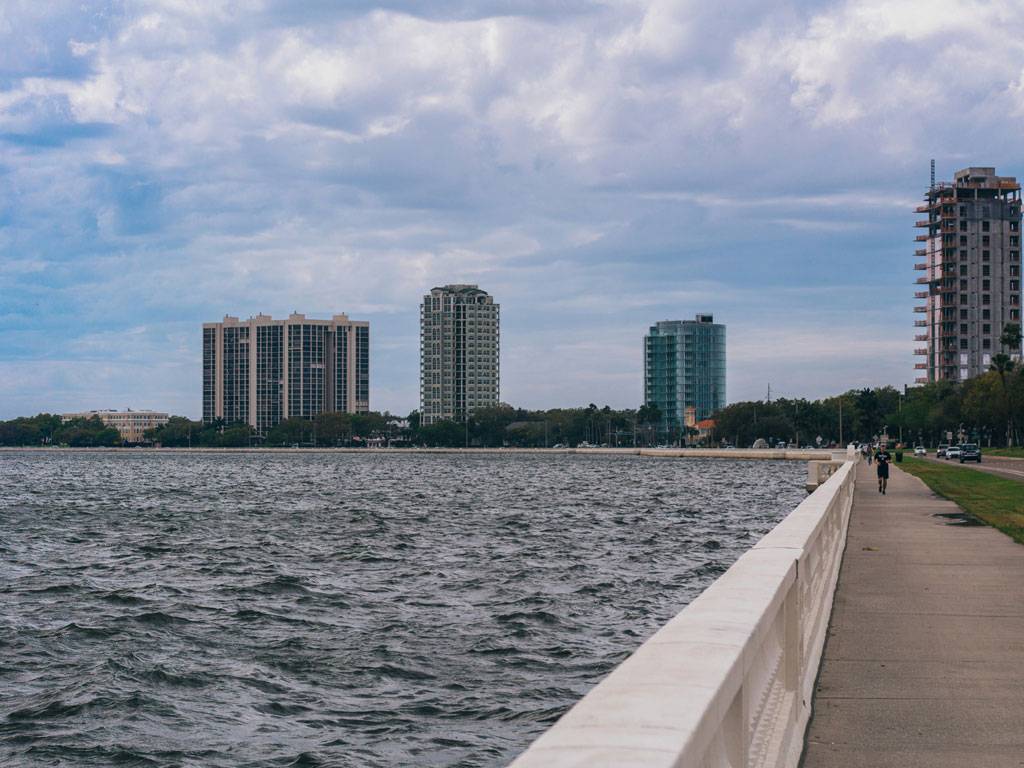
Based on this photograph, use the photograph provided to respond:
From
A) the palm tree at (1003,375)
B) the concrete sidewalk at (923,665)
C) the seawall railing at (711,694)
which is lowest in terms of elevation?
the concrete sidewalk at (923,665)

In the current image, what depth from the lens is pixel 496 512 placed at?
191 ft

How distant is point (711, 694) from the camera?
3.59 metres

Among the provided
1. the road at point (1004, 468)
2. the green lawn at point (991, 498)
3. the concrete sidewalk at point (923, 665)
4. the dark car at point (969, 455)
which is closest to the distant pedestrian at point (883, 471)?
the green lawn at point (991, 498)

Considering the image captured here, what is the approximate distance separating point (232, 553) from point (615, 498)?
3839 cm

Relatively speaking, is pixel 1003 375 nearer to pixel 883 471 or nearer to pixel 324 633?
pixel 883 471

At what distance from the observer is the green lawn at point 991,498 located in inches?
1090

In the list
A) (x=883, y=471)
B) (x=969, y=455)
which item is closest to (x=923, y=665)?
(x=883, y=471)

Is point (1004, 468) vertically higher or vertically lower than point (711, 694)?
lower

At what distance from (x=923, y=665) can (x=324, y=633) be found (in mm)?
12064

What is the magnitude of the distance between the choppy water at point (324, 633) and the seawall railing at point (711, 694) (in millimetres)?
6110

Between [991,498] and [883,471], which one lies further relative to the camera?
[883,471]

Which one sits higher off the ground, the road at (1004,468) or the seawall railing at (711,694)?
the seawall railing at (711,694)

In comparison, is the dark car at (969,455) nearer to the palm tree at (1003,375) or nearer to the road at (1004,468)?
the road at (1004,468)

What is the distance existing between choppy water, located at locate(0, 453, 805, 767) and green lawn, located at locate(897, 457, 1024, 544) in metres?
6.64
